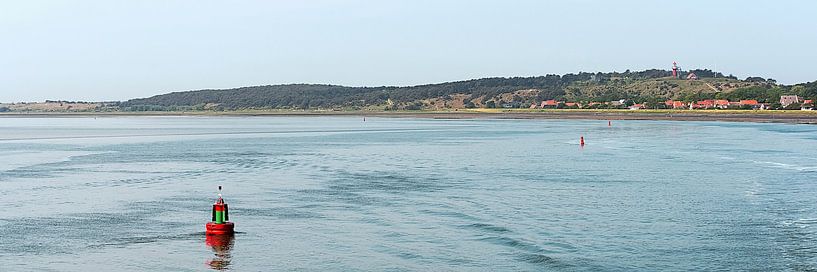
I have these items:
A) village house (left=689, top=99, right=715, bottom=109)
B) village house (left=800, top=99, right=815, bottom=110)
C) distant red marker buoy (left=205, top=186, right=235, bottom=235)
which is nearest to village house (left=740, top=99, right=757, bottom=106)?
village house (left=689, top=99, right=715, bottom=109)

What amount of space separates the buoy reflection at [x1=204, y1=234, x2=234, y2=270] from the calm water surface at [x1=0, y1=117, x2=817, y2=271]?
68mm

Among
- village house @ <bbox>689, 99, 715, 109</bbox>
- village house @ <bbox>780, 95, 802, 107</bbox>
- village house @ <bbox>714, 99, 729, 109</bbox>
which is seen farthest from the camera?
village house @ <bbox>689, 99, 715, 109</bbox>

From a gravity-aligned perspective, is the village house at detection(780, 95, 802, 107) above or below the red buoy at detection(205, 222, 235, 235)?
below

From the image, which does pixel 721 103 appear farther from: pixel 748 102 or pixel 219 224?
pixel 219 224

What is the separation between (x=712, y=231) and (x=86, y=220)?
48.9 ft

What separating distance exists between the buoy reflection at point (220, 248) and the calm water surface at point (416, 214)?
0.07 m

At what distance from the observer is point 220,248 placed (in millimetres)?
19688

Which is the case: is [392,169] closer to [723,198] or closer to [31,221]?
[723,198]

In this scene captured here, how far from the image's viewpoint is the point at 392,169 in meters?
41.2

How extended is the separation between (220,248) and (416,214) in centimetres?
667

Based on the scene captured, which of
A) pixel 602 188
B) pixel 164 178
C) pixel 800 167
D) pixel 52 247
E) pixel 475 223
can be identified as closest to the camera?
pixel 52 247

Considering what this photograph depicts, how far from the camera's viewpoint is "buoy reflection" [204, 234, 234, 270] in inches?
703

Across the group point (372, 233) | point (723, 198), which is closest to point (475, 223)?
point (372, 233)

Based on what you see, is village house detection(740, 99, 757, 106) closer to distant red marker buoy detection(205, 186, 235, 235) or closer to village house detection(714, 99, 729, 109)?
village house detection(714, 99, 729, 109)
